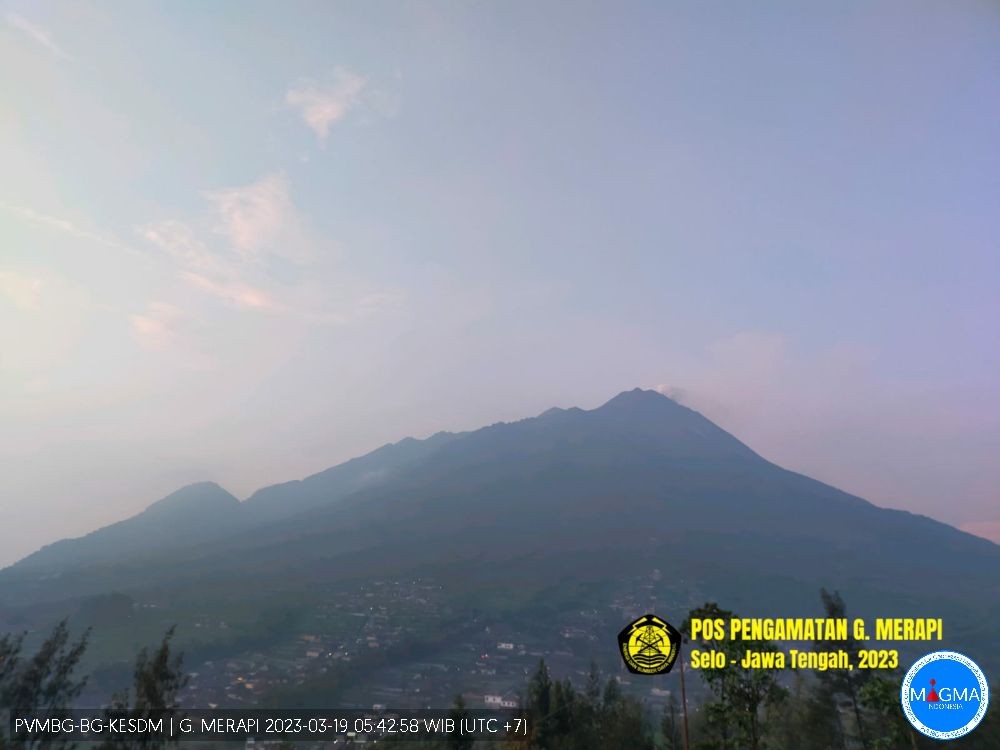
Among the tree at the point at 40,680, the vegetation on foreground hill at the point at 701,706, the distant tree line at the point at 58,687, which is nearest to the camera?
the vegetation on foreground hill at the point at 701,706

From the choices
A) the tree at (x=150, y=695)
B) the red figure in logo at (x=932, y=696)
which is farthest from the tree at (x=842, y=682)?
the tree at (x=150, y=695)

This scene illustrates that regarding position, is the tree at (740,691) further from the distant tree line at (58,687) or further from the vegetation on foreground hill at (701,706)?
the distant tree line at (58,687)

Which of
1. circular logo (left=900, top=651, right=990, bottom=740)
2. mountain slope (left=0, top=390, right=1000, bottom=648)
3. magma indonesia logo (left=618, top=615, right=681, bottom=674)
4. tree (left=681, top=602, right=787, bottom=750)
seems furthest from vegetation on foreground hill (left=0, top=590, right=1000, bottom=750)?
mountain slope (left=0, top=390, right=1000, bottom=648)

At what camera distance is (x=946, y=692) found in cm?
2066

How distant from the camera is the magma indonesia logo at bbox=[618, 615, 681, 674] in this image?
21516mm

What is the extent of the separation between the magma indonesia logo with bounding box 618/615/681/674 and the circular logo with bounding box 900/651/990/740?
8653mm

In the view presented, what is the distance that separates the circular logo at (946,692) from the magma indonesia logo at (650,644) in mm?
8653

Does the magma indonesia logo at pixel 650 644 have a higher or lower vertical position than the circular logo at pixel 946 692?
higher

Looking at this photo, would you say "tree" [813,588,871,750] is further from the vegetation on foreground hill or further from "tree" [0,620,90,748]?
"tree" [0,620,90,748]

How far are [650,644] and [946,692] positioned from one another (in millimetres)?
10504

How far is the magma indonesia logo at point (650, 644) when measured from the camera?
21516mm

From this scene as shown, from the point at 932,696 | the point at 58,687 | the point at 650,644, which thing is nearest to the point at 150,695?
the point at 58,687

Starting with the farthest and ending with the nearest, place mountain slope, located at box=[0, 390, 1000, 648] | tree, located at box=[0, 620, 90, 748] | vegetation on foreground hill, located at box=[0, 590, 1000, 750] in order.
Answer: mountain slope, located at box=[0, 390, 1000, 648]
tree, located at box=[0, 620, 90, 748]
vegetation on foreground hill, located at box=[0, 590, 1000, 750]

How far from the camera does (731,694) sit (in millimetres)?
21375
